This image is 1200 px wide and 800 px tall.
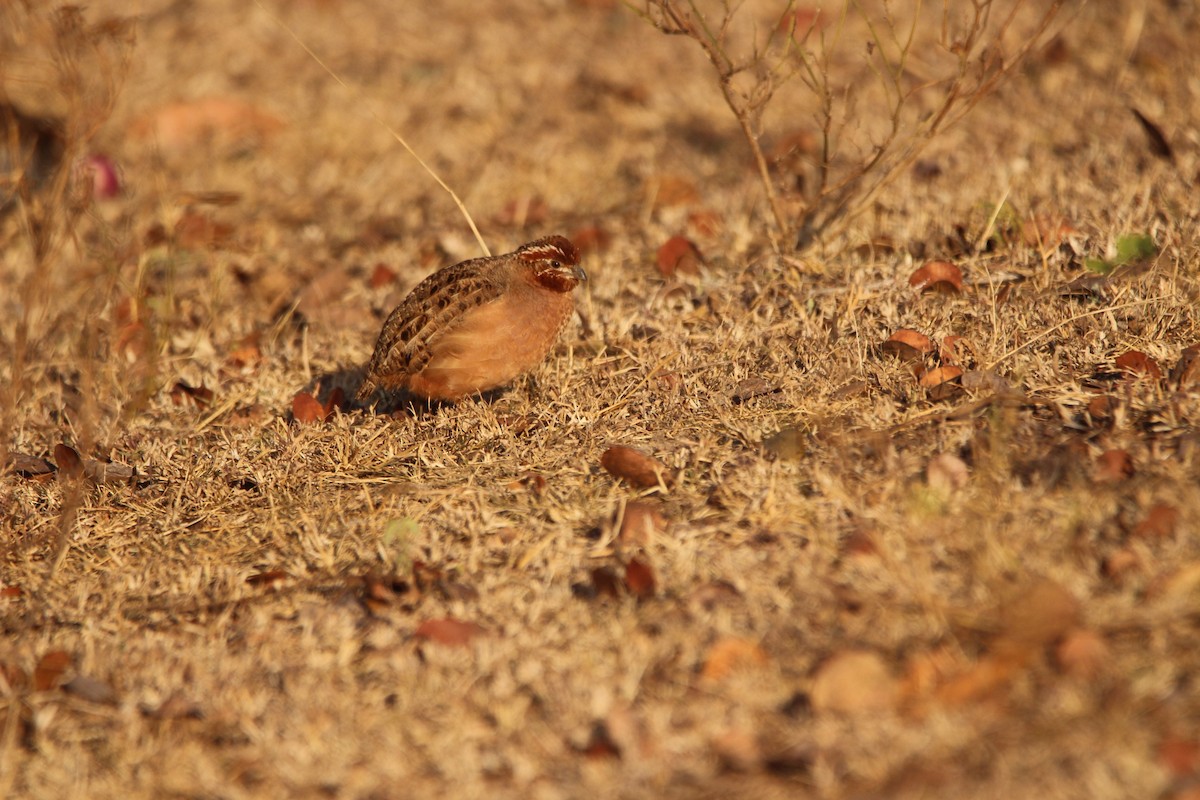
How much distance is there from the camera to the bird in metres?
6.09

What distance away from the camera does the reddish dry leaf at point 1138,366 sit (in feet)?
17.4

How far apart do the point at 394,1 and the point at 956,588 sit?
9.36 meters

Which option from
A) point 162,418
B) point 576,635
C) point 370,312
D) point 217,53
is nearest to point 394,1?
point 217,53

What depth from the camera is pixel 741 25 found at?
11.1m

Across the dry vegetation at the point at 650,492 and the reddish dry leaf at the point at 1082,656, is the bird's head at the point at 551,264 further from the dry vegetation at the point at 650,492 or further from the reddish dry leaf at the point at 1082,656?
the reddish dry leaf at the point at 1082,656

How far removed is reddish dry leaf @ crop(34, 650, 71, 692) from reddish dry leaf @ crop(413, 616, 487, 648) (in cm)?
129

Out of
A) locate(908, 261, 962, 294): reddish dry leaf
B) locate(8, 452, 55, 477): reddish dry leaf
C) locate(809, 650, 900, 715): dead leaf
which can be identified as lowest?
locate(8, 452, 55, 477): reddish dry leaf

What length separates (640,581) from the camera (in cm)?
442

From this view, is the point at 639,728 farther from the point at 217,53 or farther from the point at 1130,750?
the point at 217,53

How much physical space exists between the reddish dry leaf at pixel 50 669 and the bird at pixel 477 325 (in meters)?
2.22

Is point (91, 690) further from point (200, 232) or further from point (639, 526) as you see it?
point (200, 232)

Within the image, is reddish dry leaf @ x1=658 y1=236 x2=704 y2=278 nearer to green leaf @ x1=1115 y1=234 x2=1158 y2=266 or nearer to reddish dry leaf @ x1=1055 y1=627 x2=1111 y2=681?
green leaf @ x1=1115 y1=234 x2=1158 y2=266

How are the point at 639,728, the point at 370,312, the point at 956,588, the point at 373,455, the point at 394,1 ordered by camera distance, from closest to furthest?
the point at 639,728, the point at 956,588, the point at 373,455, the point at 370,312, the point at 394,1

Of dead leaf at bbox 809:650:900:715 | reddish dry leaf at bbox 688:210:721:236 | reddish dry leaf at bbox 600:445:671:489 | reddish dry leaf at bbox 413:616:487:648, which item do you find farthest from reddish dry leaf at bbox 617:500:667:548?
reddish dry leaf at bbox 688:210:721:236
